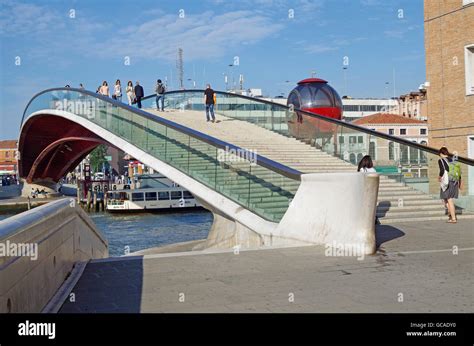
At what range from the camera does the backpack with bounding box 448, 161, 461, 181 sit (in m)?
11.2

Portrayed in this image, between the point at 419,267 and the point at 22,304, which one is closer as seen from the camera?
the point at 22,304

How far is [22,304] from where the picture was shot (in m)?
3.87

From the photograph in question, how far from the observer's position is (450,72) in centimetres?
1862

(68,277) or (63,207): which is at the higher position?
(63,207)

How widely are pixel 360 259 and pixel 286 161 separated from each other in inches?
339

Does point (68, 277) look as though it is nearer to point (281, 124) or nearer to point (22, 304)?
point (22, 304)

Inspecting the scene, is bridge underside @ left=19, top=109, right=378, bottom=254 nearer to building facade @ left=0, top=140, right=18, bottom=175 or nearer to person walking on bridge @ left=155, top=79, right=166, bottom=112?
person walking on bridge @ left=155, top=79, right=166, bottom=112

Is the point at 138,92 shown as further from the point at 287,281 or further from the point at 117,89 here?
the point at 287,281

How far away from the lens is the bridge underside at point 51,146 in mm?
39750

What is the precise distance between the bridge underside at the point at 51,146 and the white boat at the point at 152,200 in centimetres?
493

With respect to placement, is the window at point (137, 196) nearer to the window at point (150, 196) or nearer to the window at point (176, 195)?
the window at point (150, 196)

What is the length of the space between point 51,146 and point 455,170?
40.0m

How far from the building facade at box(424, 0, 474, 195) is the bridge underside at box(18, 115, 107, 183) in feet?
67.7

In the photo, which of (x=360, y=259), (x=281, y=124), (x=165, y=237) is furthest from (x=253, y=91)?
(x=360, y=259)
